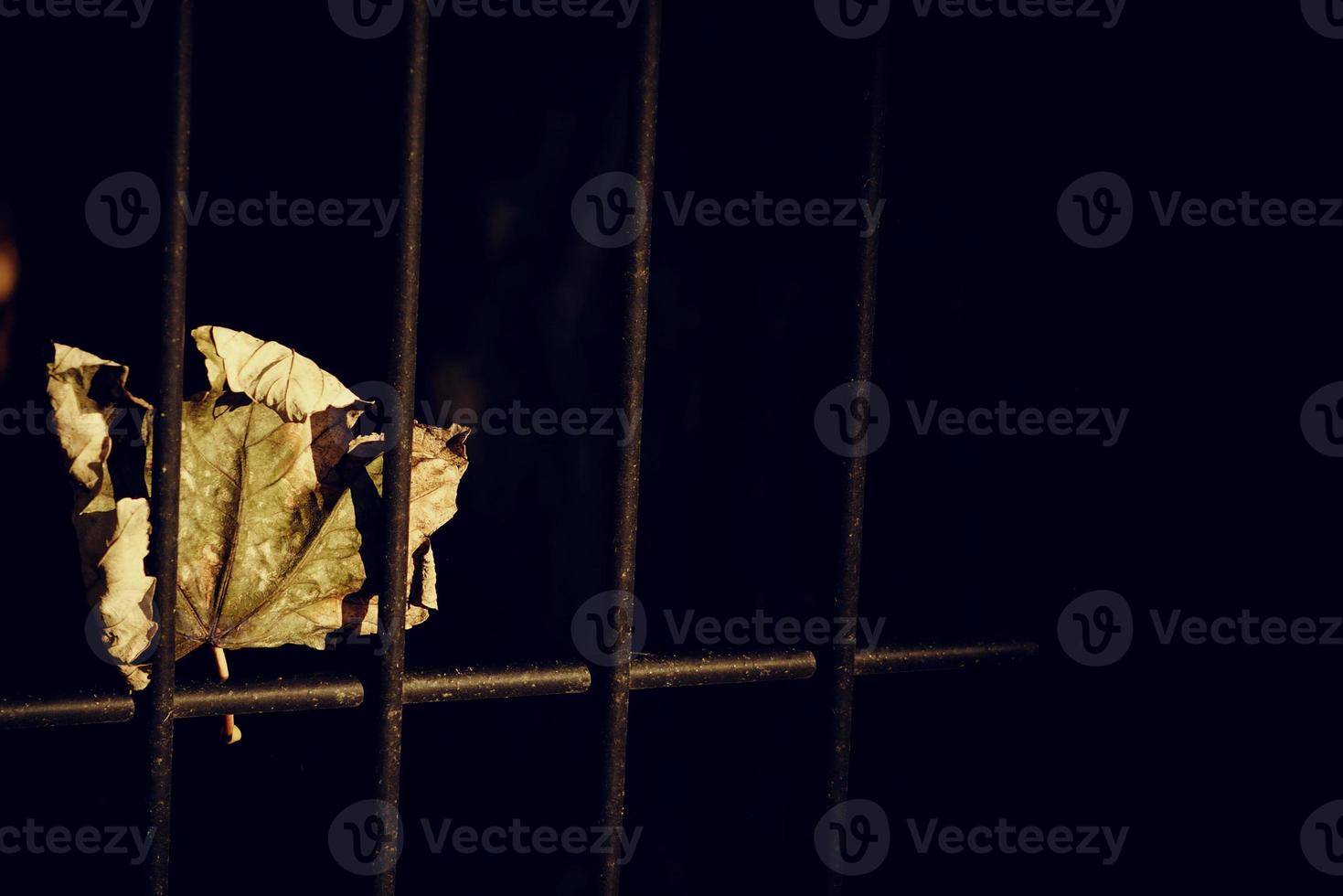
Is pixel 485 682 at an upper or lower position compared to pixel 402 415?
lower

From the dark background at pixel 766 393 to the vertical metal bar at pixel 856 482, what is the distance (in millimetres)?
20

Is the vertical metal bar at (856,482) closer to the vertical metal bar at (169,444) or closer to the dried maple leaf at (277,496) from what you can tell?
the dried maple leaf at (277,496)

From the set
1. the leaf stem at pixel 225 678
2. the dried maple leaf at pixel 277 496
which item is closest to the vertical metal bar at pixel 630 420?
the dried maple leaf at pixel 277 496

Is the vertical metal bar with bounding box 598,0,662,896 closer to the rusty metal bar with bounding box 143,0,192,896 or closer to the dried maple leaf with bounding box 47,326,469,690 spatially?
the dried maple leaf with bounding box 47,326,469,690

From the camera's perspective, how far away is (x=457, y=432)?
124cm

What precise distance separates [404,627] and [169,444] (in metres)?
0.26

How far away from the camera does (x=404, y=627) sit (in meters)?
1.14

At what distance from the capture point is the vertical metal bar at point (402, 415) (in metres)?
1.09

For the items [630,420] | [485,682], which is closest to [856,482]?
[630,420]

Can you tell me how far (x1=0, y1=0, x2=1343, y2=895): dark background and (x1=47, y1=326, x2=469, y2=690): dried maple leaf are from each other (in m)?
→ 0.08

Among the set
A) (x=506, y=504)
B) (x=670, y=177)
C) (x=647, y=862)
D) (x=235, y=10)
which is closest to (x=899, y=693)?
(x=647, y=862)

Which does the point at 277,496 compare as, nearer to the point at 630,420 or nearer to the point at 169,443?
the point at 169,443

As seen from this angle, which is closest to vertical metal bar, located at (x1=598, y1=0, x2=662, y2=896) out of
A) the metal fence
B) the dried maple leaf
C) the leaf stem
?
the metal fence

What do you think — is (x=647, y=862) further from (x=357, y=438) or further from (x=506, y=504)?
(x=357, y=438)
